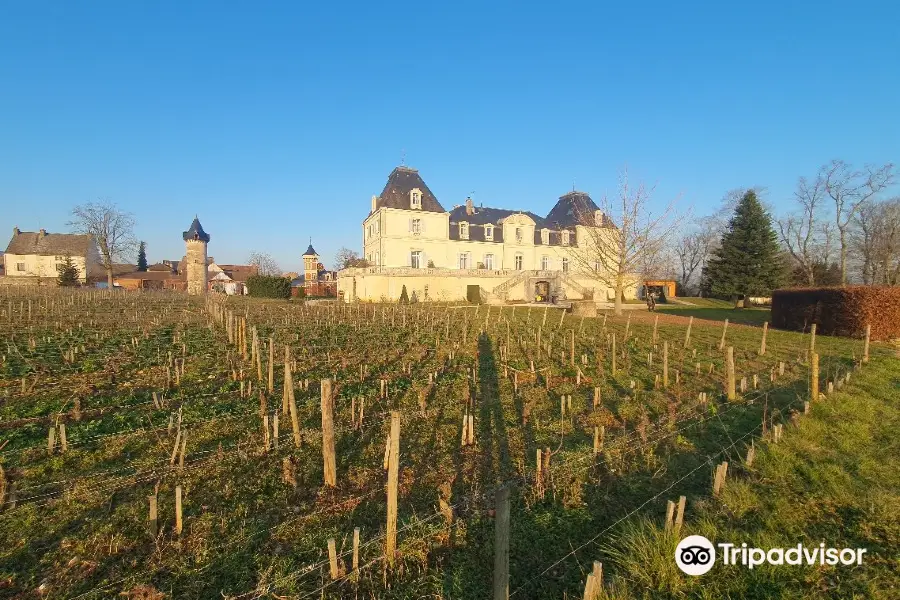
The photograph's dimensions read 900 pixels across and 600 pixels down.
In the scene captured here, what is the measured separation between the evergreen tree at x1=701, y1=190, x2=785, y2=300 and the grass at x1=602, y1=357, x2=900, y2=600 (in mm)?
35024

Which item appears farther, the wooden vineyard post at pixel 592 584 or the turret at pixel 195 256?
the turret at pixel 195 256

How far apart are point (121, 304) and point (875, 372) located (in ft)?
107

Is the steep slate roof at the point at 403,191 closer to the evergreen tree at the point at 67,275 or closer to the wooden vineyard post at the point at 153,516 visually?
the wooden vineyard post at the point at 153,516

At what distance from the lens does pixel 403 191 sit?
3841 centimetres

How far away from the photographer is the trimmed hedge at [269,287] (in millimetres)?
41562

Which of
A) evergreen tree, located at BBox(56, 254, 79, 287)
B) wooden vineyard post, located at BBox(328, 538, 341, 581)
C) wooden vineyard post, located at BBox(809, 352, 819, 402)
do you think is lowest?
wooden vineyard post, located at BBox(328, 538, 341, 581)

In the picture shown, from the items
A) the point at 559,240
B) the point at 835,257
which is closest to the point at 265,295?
the point at 559,240

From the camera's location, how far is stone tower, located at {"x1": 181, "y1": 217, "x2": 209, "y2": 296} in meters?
51.6

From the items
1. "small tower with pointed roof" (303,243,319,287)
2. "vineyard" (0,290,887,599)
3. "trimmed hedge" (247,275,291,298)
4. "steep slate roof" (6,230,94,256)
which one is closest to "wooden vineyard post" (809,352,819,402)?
"vineyard" (0,290,887,599)

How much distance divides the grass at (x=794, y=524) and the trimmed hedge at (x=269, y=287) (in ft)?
138

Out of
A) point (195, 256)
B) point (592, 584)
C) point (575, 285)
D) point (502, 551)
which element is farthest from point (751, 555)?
point (195, 256)

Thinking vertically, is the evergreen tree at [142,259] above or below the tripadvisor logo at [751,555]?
above

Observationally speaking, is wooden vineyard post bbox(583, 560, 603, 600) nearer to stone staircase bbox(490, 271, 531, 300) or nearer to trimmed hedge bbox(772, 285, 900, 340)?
trimmed hedge bbox(772, 285, 900, 340)

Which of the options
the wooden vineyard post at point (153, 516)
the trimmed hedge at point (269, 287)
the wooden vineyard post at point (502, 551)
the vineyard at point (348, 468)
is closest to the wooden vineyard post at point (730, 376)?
the vineyard at point (348, 468)
